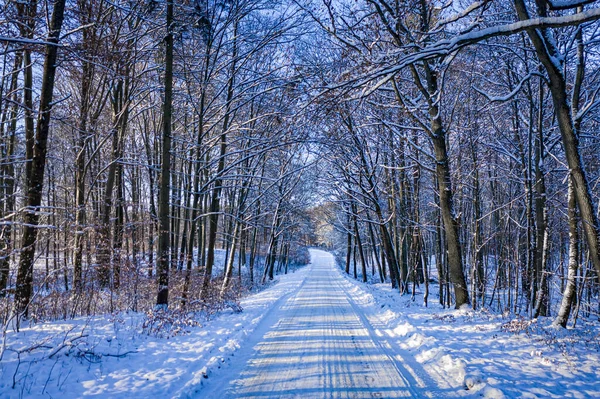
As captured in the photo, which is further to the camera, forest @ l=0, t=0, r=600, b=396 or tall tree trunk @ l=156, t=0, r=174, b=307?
tall tree trunk @ l=156, t=0, r=174, b=307

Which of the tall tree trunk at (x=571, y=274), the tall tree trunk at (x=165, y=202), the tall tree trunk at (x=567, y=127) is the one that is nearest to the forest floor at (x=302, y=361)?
the tall tree trunk at (x=571, y=274)

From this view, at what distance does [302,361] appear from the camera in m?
5.62

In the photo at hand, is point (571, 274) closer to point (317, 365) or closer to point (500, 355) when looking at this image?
point (500, 355)

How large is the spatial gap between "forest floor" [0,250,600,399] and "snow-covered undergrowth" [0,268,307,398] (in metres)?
0.02

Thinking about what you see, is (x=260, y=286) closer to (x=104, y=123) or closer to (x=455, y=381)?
(x=104, y=123)

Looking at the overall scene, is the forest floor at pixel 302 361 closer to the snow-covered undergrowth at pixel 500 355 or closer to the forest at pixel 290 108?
the snow-covered undergrowth at pixel 500 355

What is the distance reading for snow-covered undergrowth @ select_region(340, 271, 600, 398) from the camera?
432 centimetres

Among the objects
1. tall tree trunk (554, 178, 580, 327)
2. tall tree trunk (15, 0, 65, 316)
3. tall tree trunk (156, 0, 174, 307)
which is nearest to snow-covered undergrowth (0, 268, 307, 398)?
tall tree trunk (15, 0, 65, 316)

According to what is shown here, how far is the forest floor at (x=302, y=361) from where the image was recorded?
14.0 ft

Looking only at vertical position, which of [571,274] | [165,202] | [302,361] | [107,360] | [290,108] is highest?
[290,108]

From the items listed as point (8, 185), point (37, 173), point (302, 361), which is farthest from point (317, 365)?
point (8, 185)

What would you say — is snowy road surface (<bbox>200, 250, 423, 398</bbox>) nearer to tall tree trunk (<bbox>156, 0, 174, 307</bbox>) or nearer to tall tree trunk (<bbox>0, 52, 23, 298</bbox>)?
tall tree trunk (<bbox>156, 0, 174, 307</bbox>)

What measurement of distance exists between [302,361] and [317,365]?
1.14 ft

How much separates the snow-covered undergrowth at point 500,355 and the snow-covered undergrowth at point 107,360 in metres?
3.64
